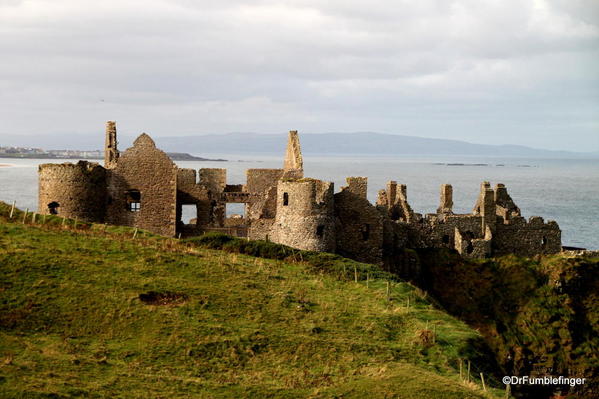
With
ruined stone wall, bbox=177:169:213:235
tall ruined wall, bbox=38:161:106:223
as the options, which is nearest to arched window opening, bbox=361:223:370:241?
ruined stone wall, bbox=177:169:213:235

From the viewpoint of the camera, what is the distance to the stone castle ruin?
50.0 m

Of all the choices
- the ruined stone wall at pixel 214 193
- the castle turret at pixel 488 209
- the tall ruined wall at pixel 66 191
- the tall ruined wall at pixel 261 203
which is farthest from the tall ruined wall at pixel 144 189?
the castle turret at pixel 488 209

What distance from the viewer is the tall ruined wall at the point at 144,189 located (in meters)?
53.8

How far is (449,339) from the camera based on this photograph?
36.5 meters

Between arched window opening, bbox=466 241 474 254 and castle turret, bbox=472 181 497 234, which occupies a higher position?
castle turret, bbox=472 181 497 234

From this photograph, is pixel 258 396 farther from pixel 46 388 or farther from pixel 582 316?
pixel 582 316

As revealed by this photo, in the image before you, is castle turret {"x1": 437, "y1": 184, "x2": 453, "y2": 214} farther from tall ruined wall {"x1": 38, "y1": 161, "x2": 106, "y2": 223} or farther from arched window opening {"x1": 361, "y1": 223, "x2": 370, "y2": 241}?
tall ruined wall {"x1": 38, "y1": 161, "x2": 106, "y2": 223}

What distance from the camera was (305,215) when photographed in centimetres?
4931

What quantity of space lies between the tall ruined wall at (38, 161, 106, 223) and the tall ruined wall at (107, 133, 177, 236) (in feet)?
6.79

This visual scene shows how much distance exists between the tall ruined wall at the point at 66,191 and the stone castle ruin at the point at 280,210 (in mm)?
63

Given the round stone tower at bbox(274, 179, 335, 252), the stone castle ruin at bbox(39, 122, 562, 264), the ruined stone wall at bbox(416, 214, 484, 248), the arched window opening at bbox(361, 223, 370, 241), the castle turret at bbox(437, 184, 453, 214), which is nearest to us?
the round stone tower at bbox(274, 179, 335, 252)

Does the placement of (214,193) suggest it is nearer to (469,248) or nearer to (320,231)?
(320,231)

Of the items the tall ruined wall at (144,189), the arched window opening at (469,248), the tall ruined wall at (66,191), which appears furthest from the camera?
the arched window opening at (469,248)

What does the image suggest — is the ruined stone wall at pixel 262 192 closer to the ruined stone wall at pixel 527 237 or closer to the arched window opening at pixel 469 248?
the arched window opening at pixel 469 248
